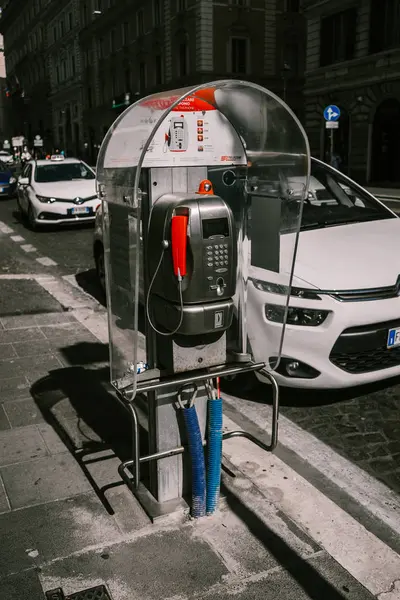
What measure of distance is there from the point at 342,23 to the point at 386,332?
29288 millimetres

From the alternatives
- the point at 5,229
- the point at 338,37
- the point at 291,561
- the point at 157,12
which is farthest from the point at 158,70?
the point at 291,561

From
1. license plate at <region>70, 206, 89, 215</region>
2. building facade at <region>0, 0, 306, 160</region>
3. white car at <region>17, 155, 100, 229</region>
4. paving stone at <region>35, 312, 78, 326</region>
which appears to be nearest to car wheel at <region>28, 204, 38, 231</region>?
white car at <region>17, 155, 100, 229</region>

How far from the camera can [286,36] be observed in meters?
41.2

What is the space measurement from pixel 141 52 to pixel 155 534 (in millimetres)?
48041

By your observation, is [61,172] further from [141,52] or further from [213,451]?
[141,52]

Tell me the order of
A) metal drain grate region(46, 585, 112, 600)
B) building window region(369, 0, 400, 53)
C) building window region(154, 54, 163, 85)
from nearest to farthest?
metal drain grate region(46, 585, 112, 600)
building window region(369, 0, 400, 53)
building window region(154, 54, 163, 85)

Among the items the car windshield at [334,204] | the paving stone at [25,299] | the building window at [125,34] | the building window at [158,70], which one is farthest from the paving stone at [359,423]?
the building window at [125,34]

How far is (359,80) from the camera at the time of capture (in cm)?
2852

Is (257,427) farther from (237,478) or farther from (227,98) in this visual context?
(227,98)

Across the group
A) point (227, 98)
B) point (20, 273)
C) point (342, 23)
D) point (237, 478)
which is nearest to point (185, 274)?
point (227, 98)

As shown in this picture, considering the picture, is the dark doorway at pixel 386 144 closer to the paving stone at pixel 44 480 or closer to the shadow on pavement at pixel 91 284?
the shadow on pavement at pixel 91 284

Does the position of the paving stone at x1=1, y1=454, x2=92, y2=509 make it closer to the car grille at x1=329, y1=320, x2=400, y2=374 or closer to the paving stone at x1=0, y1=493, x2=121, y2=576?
the paving stone at x1=0, y1=493, x2=121, y2=576

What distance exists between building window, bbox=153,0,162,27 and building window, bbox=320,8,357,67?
1645cm

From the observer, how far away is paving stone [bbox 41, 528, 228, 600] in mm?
2664
